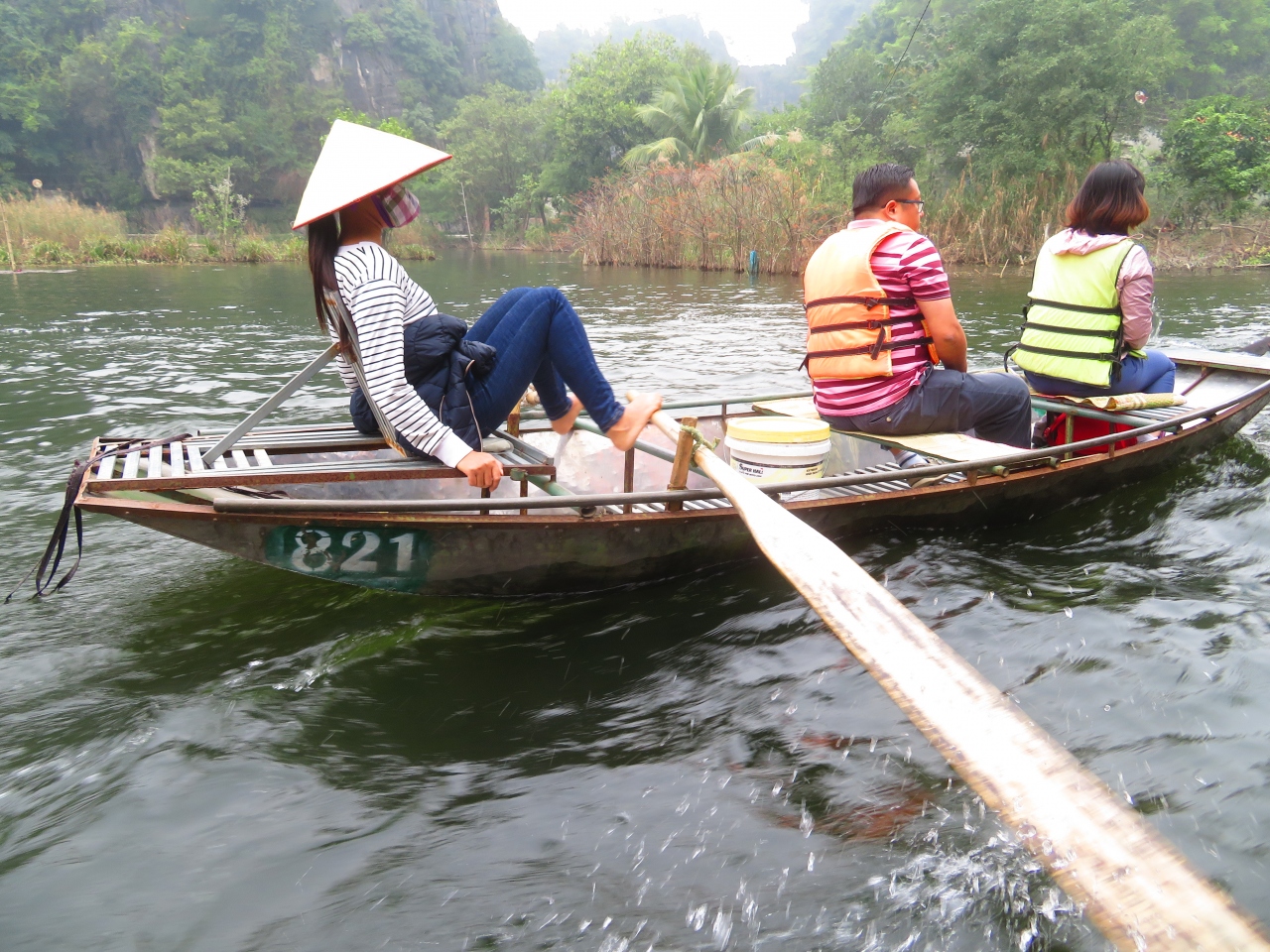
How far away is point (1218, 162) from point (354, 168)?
77.5 feet

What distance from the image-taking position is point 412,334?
3.07 meters

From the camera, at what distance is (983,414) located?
4.14m

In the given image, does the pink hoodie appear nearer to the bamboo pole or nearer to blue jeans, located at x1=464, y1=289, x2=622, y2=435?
blue jeans, located at x1=464, y1=289, x2=622, y2=435

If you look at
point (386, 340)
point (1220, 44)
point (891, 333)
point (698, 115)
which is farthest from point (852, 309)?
point (1220, 44)

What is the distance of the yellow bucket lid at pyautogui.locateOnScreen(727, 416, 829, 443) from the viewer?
3.76 meters

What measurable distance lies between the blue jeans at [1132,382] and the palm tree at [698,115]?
32798 mm

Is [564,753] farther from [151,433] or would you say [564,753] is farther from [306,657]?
[151,433]

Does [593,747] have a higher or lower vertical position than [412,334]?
lower

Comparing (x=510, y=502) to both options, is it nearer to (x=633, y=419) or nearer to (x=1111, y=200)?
(x=633, y=419)

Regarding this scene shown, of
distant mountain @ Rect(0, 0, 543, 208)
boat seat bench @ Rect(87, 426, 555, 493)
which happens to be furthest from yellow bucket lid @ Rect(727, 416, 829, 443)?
Result: distant mountain @ Rect(0, 0, 543, 208)

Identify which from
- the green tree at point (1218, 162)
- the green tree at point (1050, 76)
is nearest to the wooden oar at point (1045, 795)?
the green tree at point (1050, 76)

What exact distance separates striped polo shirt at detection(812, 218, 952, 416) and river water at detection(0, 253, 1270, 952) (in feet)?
2.22

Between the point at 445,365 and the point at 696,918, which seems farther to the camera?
the point at 445,365

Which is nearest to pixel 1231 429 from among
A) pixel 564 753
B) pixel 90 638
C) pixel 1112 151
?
pixel 564 753
